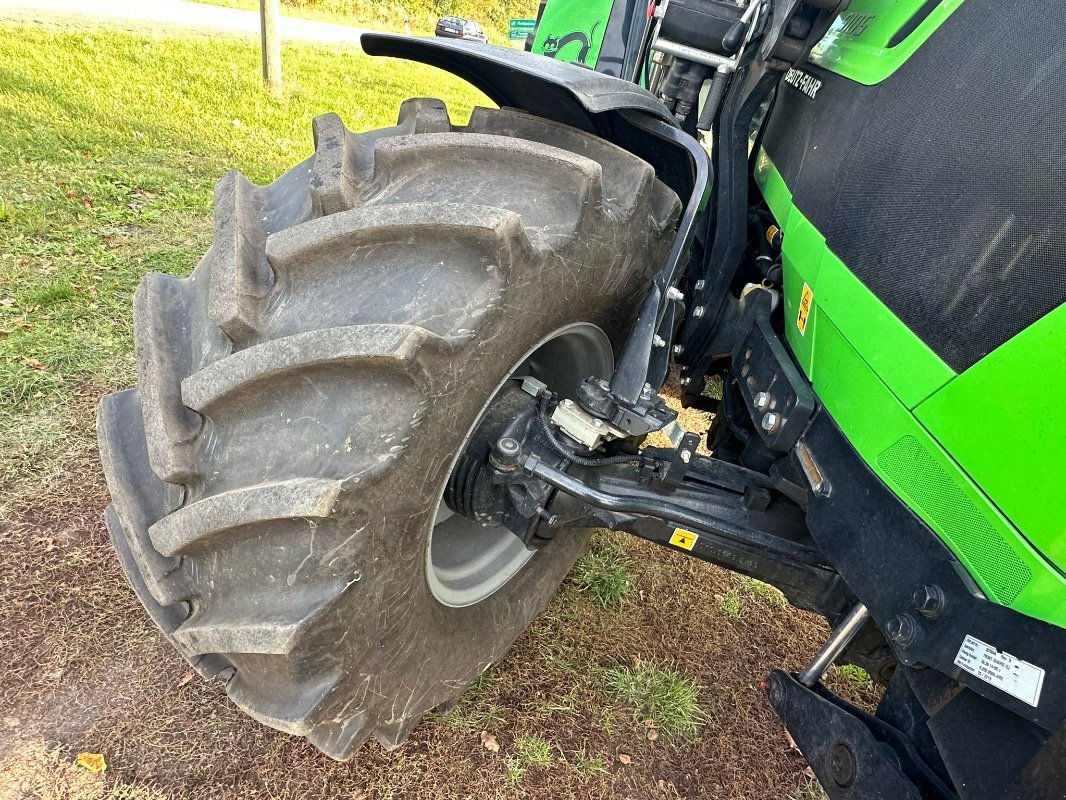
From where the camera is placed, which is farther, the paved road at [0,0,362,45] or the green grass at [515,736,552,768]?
the paved road at [0,0,362,45]

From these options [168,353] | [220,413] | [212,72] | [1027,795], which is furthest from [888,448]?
[212,72]

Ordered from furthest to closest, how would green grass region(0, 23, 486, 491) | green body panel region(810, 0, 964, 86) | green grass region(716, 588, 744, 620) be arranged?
1. green grass region(0, 23, 486, 491)
2. green grass region(716, 588, 744, 620)
3. green body panel region(810, 0, 964, 86)

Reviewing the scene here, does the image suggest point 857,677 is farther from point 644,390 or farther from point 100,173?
point 100,173

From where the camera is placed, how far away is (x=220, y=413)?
1.24 meters

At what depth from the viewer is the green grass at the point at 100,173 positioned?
9.30ft

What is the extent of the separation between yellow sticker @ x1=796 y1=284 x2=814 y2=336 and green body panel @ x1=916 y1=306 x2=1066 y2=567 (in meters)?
0.52

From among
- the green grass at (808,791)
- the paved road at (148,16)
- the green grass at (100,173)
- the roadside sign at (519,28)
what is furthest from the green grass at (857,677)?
the paved road at (148,16)

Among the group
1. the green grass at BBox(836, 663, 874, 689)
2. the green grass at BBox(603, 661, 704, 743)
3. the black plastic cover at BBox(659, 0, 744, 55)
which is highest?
the black plastic cover at BBox(659, 0, 744, 55)

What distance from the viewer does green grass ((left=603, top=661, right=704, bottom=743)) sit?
2141 millimetres

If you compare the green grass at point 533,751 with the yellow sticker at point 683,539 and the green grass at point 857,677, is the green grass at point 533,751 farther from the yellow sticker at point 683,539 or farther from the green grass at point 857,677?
the green grass at point 857,677

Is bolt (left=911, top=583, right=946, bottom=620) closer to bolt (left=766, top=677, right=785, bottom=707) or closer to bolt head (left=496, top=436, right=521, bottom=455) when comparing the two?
bolt (left=766, top=677, right=785, bottom=707)

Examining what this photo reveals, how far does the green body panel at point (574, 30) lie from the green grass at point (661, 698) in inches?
89.8

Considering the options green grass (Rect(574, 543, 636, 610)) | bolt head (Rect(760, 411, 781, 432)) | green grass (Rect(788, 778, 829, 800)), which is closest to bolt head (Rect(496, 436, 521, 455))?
bolt head (Rect(760, 411, 781, 432))

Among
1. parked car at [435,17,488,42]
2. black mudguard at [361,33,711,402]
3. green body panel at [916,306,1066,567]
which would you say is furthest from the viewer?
parked car at [435,17,488,42]
